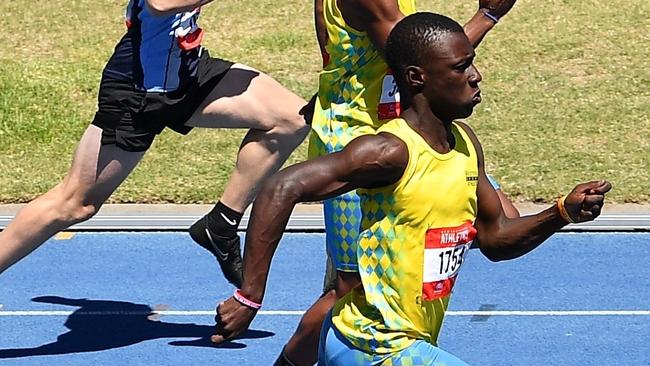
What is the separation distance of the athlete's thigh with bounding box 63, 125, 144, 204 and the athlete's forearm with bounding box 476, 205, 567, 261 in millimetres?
2118

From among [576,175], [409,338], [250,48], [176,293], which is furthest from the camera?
[250,48]

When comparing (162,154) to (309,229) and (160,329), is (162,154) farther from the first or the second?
(160,329)

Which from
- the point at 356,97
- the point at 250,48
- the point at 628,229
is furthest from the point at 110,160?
the point at 250,48

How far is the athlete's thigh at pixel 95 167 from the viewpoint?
5.97m

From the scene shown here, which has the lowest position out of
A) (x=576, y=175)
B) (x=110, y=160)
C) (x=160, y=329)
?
(x=576, y=175)

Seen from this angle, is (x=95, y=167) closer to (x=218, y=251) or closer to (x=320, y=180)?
(x=218, y=251)

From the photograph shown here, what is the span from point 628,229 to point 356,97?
11.5 ft

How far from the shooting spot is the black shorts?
5.98 m

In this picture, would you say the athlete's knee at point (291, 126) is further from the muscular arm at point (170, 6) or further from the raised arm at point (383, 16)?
the raised arm at point (383, 16)

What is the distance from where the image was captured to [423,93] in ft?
13.1

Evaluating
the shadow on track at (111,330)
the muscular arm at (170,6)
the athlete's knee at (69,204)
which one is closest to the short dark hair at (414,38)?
the muscular arm at (170,6)

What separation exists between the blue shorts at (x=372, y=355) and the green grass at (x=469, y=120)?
4.73 meters

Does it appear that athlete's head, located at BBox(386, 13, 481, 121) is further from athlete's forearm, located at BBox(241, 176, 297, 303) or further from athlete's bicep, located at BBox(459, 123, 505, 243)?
athlete's forearm, located at BBox(241, 176, 297, 303)

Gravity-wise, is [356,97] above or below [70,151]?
above
